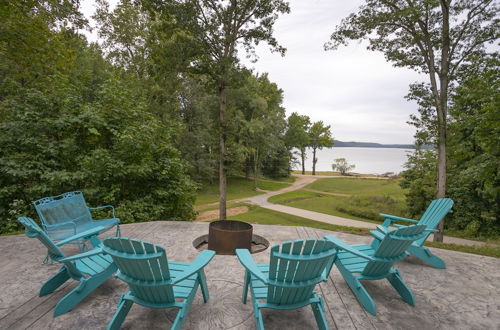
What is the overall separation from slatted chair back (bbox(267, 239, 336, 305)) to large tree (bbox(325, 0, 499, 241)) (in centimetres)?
627

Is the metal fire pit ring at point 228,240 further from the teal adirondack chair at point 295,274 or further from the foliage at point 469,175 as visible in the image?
the foliage at point 469,175

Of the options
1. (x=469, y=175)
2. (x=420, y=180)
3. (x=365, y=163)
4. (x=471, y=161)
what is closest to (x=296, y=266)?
(x=469, y=175)

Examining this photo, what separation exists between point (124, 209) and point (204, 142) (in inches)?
613

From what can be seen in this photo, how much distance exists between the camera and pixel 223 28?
6453 millimetres

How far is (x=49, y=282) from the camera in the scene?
280 cm

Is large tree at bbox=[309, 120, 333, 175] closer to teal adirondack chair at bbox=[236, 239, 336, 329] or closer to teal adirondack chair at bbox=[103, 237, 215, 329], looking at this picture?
teal adirondack chair at bbox=[236, 239, 336, 329]

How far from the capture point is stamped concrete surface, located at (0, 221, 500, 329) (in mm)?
2443

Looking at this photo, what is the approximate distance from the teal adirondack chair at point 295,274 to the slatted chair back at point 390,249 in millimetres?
816

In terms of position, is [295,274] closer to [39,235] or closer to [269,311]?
[269,311]

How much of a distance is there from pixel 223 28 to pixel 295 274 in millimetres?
6327

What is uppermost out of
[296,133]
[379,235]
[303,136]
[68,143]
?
[296,133]

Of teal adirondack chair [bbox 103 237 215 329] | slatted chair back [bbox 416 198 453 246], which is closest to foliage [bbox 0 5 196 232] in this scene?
teal adirondack chair [bbox 103 237 215 329]

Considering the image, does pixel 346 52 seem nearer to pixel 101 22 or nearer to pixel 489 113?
pixel 489 113

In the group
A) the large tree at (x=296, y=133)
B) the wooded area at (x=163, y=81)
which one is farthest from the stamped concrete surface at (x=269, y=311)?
the large tree at (x=296, y=133)
